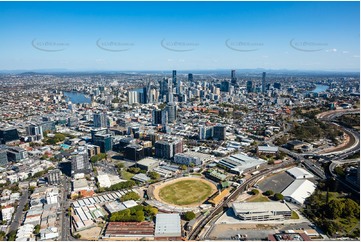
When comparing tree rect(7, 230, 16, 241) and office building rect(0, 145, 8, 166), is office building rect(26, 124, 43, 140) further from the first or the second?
tree rect(7, 230, 16, 241)

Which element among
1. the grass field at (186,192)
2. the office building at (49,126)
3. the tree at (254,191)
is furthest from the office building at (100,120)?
the tree at (254,191)

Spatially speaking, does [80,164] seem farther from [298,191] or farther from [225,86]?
[225,86]

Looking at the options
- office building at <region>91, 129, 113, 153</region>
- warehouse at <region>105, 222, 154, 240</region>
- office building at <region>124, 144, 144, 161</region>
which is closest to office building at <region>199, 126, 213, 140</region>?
office building at <region>124, 144, 144, 161</region>

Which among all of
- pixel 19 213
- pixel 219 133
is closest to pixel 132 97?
pixel 219 133

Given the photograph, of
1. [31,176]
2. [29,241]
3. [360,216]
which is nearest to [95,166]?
[31,176]

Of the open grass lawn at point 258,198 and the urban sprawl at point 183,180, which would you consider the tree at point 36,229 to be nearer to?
the urban sprawl at point 183,180
